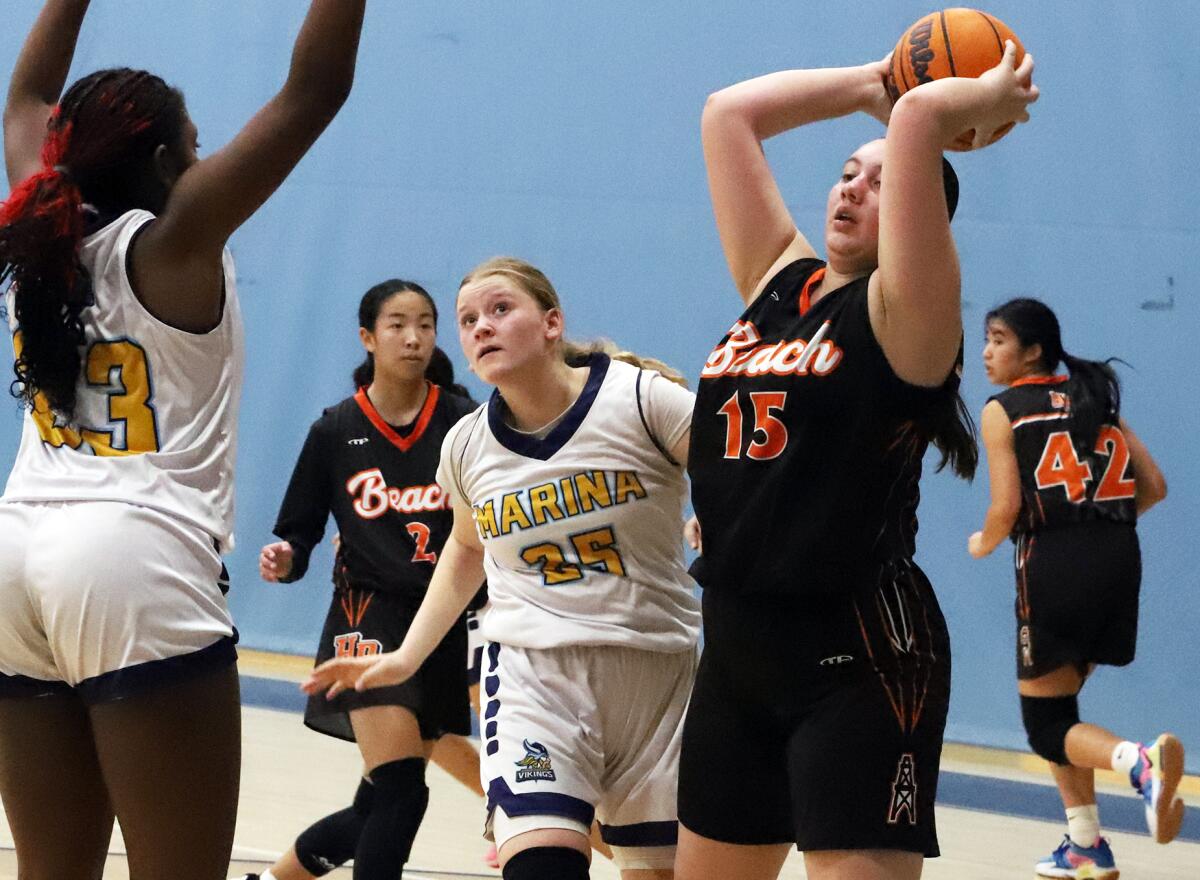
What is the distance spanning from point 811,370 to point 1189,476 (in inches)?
184

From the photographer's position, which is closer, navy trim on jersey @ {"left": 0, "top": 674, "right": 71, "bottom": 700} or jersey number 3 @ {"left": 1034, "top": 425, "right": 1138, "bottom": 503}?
navy trim on jersey @ {"left": 0, "top": 674, "right": 71, "bottom": 700}

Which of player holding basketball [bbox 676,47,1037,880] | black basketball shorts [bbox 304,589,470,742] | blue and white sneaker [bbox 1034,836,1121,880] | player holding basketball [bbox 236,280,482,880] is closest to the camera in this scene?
player holding basketball [bbox 676,47,1037,880]

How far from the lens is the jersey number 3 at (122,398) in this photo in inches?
89.2

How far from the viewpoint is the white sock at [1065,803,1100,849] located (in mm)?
5113

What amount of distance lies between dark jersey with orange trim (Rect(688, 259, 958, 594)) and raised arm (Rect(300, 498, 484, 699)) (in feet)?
2.99

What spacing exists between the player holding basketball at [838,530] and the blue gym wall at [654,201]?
4405 millimetres

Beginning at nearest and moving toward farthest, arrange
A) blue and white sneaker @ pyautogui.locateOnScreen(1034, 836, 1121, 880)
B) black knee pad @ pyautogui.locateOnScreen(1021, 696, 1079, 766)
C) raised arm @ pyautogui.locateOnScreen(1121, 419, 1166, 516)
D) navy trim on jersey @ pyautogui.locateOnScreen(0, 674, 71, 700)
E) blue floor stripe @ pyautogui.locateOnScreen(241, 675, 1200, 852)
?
navy trim on jersey @ pyautogui.locateOnScreen(0, 674, 71, 700) → blue and white sneaker @ pyautogui.locateOnScreen(1034, 836, 1121, 880) → black knee pad @ pyautogui.locateOnScreen(1021, 696, 1079, 766) → raised arm @ pyautogui.locateOnScreen(1121, 419, 1166, 516) → blue floor stripe @ pyautogui.locateOnScreen(241, 675, 1200, 852)

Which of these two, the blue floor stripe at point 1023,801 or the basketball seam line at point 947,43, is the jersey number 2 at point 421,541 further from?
the blue floor stripe at point 1023,801

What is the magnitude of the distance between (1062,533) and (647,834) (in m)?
2.62

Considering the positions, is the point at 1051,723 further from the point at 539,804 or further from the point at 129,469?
the point at 129,469

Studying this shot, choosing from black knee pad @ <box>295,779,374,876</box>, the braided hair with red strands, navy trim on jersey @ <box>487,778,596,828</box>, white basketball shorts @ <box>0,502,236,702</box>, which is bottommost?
black knee pad @ <box>295,779,374,876</box>

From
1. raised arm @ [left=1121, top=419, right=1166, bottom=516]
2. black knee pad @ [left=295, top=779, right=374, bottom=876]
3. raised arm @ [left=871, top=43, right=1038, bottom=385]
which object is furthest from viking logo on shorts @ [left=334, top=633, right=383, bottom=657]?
raised arm @ [left=1121, top=419, right=1166, bottom=516]

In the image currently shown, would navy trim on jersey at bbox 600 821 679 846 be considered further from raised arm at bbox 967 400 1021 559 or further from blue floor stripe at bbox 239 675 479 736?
blue floor stripe at bbox 239 675 479 736

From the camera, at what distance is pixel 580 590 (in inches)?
125
